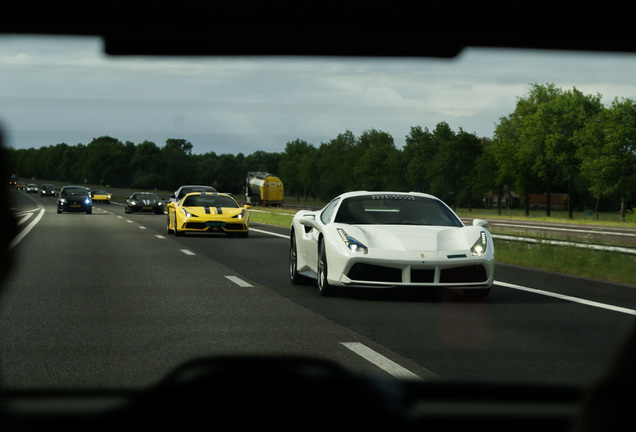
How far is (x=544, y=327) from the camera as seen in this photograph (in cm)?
884

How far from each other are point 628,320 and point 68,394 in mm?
7862

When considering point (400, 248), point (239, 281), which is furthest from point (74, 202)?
point (400, 248)

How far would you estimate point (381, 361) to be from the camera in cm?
684

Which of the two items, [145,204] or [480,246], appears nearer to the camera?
[480,246]

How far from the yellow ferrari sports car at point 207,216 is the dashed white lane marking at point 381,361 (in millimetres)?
18655

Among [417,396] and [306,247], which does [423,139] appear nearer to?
[306,247]

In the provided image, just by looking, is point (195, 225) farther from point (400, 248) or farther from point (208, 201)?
point (400, 248)

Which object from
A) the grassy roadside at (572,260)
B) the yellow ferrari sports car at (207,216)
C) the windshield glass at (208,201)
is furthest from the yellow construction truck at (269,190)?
the grassy roadside at (572,260)

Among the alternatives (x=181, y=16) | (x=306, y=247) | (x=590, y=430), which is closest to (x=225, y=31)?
(x=181, y=16)

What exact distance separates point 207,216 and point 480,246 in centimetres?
1595

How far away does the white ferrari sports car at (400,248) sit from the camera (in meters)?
10.5

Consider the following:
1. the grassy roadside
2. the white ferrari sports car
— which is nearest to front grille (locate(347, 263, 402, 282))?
the white ferrari sports car

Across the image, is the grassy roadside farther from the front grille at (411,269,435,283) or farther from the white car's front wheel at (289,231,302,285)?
the white car's front wheel at (289,231,302,285)

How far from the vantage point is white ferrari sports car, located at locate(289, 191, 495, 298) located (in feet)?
34.5
